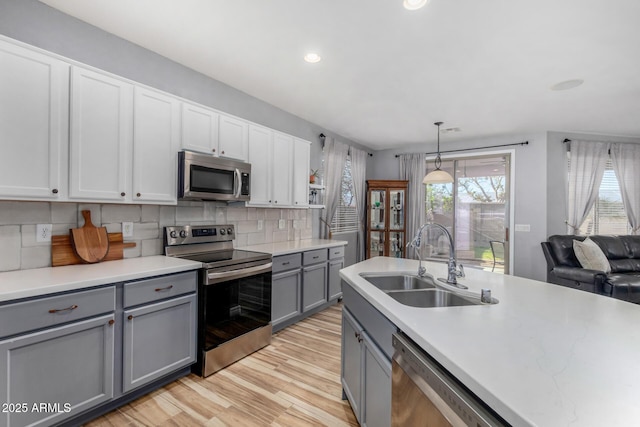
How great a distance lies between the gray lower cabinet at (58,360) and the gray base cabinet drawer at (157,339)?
104 mm

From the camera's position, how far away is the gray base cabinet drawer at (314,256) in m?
3.45

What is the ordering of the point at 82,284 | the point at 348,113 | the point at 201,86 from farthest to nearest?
the point at 348,113 < the point at 201,86 < the point at 82,284

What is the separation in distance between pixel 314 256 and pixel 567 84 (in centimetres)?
318

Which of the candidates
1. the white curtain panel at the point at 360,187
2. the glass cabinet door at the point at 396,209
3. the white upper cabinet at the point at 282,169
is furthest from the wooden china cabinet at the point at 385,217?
the white upper cabinet at the point at 282,169

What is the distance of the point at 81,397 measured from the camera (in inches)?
67.1

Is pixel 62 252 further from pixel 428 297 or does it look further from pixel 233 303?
pixel 428 297

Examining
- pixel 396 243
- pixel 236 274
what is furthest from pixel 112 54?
pixel 396 243

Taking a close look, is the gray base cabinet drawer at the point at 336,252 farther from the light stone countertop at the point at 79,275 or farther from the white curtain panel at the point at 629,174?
the white curtain panel at the point at 629,174

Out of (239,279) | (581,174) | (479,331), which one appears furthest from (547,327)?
(581,174)

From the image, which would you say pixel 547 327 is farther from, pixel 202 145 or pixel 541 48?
pixel 202 145

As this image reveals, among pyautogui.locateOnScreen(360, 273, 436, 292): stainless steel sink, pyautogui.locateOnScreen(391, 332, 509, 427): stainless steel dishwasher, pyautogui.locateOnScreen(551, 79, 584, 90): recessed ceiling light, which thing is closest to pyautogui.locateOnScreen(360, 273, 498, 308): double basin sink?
pyautogui.locateOnScreen(360, 273, 436, 292): stainless steel sink

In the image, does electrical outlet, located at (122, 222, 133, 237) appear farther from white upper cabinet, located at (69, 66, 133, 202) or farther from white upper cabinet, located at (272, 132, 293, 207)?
white upper cabinet, located at (272, 132, 293, 207)

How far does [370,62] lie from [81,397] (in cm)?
315

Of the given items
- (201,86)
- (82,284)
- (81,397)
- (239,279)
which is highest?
(201,86)
